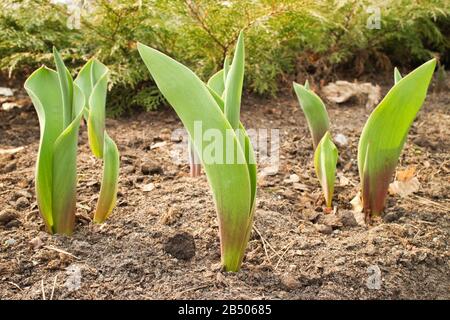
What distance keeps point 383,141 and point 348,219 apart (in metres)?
0.29

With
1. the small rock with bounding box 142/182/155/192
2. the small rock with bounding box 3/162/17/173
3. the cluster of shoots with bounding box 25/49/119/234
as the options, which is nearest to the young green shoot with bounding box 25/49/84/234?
the cluster of shoots with bounding box 25/49/119/234

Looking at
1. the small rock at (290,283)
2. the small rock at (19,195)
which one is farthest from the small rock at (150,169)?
the small rock at (290,283)

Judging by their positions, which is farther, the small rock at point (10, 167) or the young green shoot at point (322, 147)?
the small rock at point (10, 167)

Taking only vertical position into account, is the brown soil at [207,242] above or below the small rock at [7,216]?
below

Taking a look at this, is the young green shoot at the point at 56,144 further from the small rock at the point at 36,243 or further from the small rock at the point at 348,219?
the small rock at the point at 348,219

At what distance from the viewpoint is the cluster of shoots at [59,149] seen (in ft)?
4.99

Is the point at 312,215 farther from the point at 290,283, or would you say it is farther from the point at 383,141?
the point at 290,283

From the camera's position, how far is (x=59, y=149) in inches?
60.0

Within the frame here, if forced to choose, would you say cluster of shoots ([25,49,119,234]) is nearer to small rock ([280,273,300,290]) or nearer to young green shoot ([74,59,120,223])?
young green shoot ([74,59,120,223])

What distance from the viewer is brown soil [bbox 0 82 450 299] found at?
1.46 meters

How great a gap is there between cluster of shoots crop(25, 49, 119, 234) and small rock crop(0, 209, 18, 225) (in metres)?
0.18

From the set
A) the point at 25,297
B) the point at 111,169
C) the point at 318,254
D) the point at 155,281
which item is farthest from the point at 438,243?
the point at 25,297

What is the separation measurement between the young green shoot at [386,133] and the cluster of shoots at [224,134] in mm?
427

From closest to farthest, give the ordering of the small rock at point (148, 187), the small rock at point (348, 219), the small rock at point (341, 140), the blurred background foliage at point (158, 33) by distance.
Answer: the small rock at point (348, 219) → the small rock at point (148, 187) → the small rock at point (341, 140) → the blurred background foliage at point (158, 33)
